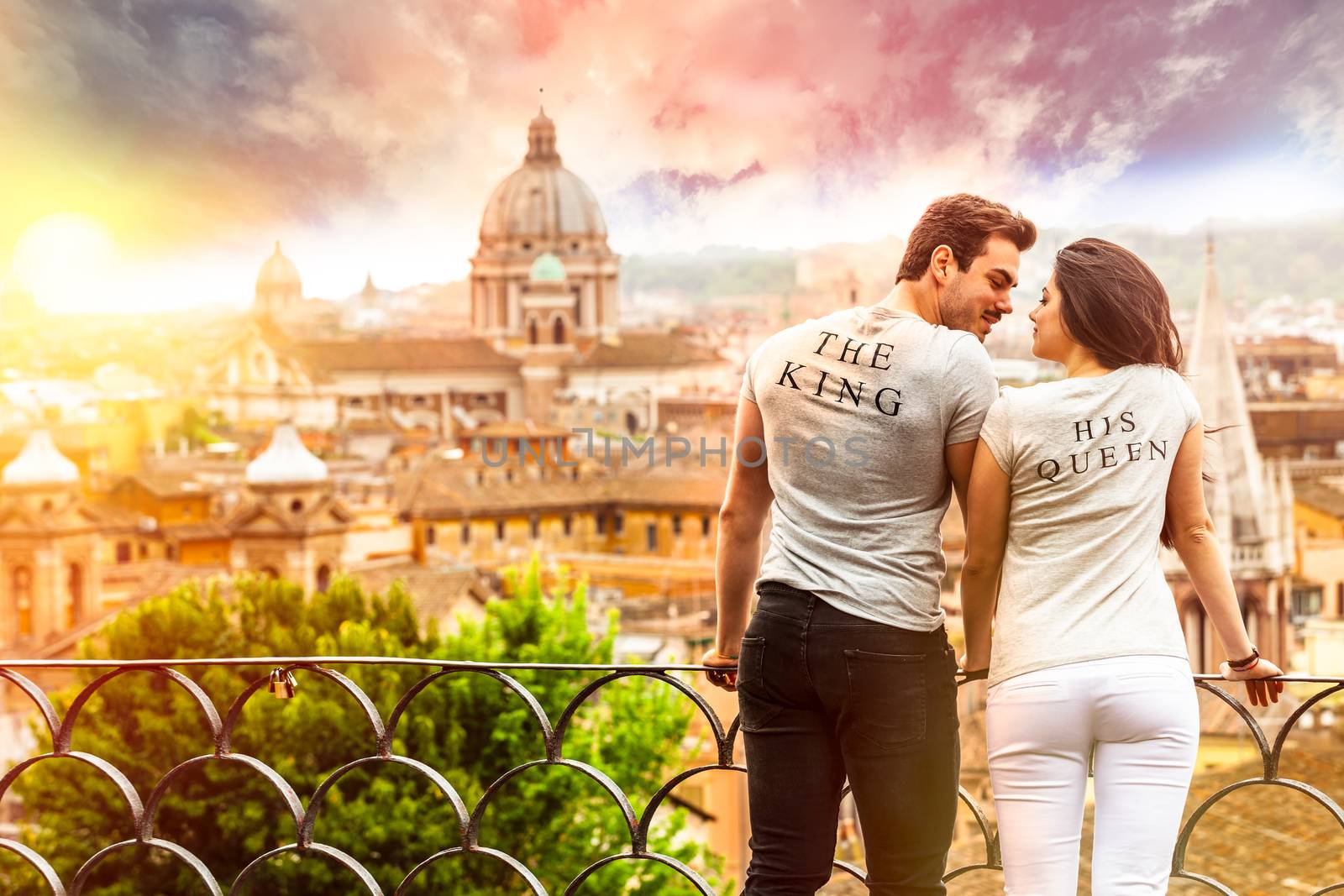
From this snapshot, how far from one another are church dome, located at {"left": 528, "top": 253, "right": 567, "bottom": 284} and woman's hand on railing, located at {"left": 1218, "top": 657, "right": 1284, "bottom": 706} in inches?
1654

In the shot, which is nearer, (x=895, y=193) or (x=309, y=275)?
(x=895, y=193)

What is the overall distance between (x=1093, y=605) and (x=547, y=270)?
140 feet

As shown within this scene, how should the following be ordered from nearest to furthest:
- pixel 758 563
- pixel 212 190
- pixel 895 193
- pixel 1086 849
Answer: pixel 758 563 → pixel 1086 849 → pixel 895 193 → pixel 212 190

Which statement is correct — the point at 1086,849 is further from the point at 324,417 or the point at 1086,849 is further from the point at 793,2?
the point at 324,417

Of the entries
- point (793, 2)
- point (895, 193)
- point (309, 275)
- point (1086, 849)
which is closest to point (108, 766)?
point (1086, 849)

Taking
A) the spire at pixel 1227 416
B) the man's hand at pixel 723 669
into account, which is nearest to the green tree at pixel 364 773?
the man's hand at pixel 723 669

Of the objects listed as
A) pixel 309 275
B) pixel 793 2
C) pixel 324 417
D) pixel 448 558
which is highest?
pixel 793 2

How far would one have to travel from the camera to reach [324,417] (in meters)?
38.1

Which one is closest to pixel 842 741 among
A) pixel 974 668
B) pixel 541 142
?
pixel 974 668

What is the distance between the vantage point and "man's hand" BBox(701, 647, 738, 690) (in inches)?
59.4

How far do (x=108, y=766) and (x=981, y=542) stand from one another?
0.97m

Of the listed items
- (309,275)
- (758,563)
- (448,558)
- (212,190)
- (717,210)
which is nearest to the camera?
(758,563)

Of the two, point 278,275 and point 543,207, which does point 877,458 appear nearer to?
point 278,275

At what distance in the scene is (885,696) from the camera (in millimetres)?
1309
